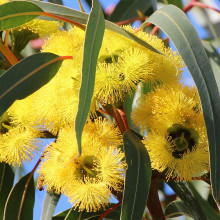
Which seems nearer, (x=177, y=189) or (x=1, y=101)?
(x=1, y=101)

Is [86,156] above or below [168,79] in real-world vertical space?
below

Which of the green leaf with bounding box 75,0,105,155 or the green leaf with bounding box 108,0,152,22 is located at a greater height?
the green leaf with bounding box 108,0,152,22

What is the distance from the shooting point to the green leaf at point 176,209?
158cm

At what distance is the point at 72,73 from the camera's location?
116cm

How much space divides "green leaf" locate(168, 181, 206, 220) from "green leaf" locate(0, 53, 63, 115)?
0.51 meters

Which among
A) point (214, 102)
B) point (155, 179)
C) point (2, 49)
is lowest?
point (155, 179)

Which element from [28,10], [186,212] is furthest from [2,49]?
[186,212]

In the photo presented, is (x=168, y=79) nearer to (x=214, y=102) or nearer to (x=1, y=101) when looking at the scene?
(x=214, y=102)

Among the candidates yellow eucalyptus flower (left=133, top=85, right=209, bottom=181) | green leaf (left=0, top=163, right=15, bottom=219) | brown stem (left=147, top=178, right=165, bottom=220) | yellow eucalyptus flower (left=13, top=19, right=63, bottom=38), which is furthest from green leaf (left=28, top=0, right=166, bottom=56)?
green leaf (left=0, top=163, right=15, bottom=219)

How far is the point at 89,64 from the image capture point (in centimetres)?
100

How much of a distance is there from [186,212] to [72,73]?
25.4 inches

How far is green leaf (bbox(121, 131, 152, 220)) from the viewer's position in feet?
3.55

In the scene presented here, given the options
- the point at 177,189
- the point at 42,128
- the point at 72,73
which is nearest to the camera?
the point at 72,73

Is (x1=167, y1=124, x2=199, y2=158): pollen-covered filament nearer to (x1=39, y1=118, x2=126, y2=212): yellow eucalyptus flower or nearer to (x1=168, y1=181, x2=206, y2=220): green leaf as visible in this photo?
(x1=39, y1=118, x2=126, y2=212): yellow eucalyptus flower
